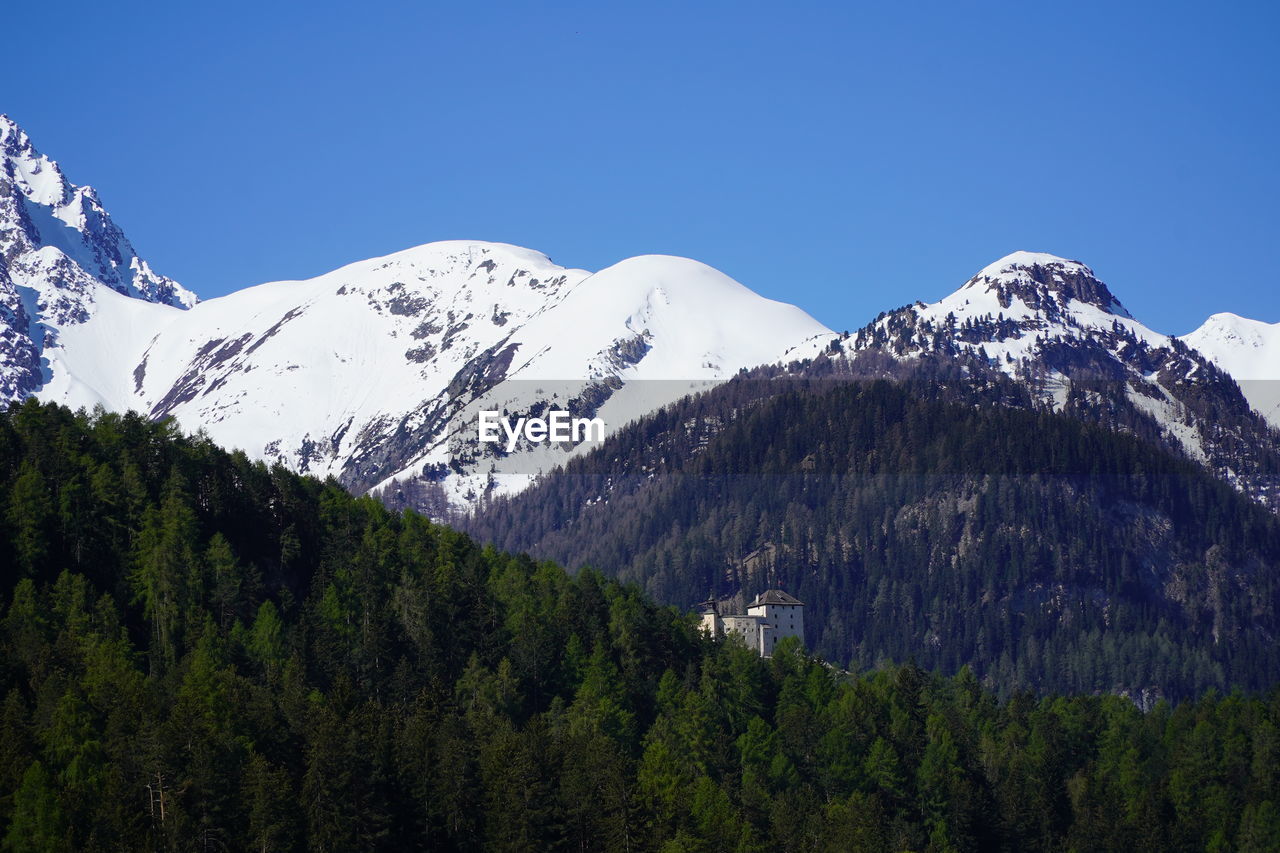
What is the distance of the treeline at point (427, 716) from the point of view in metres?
118

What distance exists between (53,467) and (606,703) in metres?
43.9

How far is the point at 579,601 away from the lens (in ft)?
581

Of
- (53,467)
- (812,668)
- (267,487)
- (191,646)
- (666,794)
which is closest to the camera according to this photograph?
(666,794)

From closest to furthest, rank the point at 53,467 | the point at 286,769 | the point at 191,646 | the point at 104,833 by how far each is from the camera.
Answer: the point at 104,833, the point at 286,769, the point at 191,646, the point at 53,467

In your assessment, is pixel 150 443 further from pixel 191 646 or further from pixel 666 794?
pixel 666 794

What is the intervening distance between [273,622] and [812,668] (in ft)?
170

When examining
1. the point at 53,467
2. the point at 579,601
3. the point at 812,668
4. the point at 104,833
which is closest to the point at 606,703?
the point at 579,601

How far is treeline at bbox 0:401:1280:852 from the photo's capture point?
118 meters

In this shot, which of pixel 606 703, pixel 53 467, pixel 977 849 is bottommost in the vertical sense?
pixel 977 849

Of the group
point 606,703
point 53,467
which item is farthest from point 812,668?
point 53,467

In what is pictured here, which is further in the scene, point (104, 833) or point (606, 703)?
point (606, 703)

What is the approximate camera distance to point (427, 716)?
143250mm

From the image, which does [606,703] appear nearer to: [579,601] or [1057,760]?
[579,601]

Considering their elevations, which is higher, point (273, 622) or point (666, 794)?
point (273, 622)
